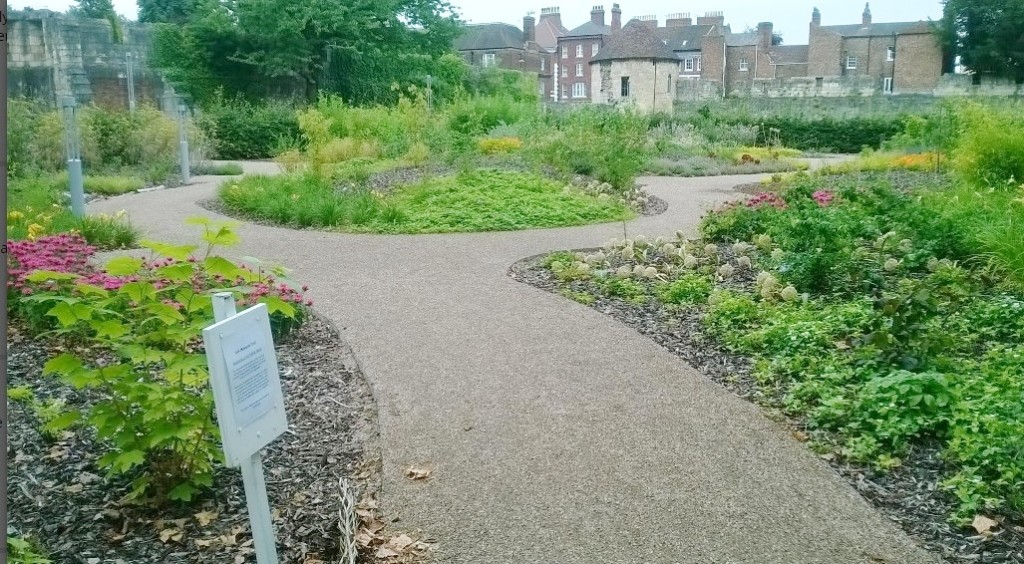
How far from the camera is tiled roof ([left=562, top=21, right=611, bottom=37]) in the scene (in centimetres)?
6245

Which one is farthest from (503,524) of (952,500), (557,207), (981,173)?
(981,173)

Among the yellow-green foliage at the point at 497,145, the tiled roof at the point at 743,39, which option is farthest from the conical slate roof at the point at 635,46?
the yellow-green foliage at the point at 497,145

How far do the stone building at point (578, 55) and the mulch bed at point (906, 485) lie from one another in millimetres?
57351

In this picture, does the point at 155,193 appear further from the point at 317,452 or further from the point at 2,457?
the point at 2,457

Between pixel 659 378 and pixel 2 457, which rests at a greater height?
pixel 2 457

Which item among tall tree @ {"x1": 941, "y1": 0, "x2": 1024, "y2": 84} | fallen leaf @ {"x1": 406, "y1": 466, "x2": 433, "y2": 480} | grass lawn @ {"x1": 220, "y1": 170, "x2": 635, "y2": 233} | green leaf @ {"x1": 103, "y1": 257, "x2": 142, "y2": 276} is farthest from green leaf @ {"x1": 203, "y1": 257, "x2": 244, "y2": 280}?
tall tree @ {"x1": 941, "y1": 0, "x2": 1024, "y2": 84}

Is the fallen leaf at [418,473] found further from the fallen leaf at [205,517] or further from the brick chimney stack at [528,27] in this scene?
the brick chimney stack at [528,27]

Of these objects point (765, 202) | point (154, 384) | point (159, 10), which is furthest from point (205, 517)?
point (159, 10)

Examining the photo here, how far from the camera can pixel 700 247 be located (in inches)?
321

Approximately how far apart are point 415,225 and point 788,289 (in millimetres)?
5182

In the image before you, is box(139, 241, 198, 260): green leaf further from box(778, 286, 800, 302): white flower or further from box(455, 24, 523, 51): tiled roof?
box(455, 24, 523, 51): tiled roof

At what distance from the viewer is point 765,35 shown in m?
50.7

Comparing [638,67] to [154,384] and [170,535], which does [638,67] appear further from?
[170,535]

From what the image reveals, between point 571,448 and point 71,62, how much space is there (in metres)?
22.9
